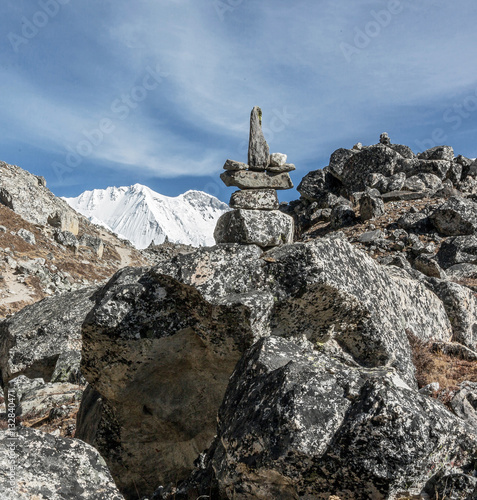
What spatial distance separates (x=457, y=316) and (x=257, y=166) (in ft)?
21.0

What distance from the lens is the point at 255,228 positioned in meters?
7.94

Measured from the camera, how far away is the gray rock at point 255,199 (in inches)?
354

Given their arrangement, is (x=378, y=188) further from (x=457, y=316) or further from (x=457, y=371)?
(x=457, y=371)

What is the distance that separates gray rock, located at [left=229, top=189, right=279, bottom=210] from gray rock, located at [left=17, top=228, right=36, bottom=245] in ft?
124

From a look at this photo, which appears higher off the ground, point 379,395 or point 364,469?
point 379,395

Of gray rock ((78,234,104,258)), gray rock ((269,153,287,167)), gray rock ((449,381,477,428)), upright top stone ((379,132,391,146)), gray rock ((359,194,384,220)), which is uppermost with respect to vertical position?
upright top stone ((379,132,391,146))

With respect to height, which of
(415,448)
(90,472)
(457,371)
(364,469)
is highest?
(457,371)

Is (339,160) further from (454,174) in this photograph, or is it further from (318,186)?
(454,174)

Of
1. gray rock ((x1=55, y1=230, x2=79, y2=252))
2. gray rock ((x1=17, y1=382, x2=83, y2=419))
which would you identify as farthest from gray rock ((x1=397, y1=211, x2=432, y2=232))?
gray rock ((x1=55, y1=230, x2=79, y2=252))

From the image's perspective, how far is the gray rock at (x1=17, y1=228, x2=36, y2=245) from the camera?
42.1m

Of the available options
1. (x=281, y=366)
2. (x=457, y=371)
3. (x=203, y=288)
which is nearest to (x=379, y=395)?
(x=281, y=366)

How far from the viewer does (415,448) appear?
3775 millimetres

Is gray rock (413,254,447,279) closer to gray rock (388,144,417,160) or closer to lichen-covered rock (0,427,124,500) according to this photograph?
lichen-covered rock (0,427,124,500)

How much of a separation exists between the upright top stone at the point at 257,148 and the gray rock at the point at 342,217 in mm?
22847
